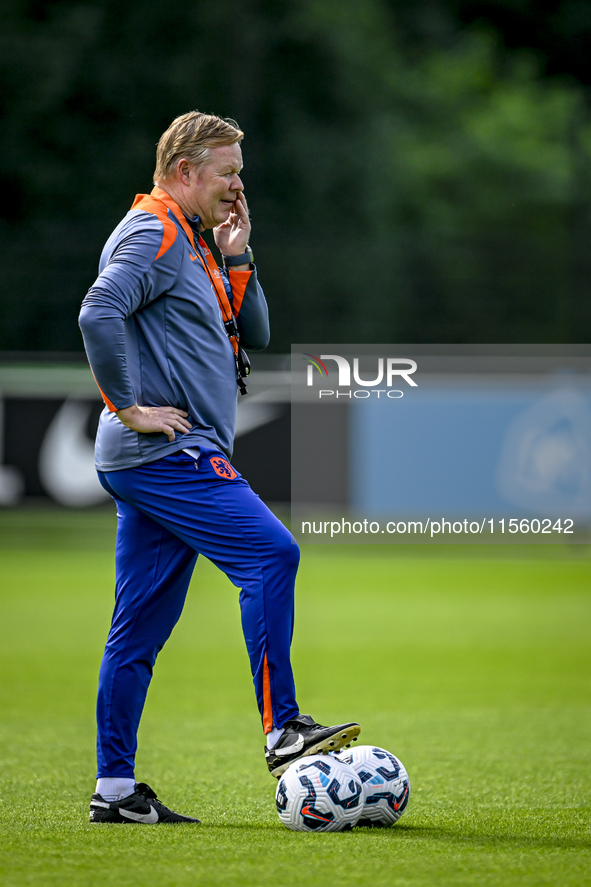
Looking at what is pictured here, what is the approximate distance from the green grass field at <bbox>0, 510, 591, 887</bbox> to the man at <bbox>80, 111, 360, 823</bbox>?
0.98 feet

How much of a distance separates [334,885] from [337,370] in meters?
11.4

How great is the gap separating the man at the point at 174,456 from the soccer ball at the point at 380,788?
204mm

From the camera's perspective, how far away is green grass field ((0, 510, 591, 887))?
2809 millimetres

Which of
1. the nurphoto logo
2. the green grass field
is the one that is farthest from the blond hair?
the nurphoto logo

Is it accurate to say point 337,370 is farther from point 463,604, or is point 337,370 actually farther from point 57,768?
point 57,768

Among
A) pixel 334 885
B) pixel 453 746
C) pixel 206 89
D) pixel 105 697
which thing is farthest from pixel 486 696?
pixel 206 89

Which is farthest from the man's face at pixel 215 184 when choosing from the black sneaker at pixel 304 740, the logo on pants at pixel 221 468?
the black sneaker at pixel 304 740

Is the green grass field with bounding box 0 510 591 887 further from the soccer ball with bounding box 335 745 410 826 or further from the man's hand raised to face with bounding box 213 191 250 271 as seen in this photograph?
the man's hand raised to face with bounding box 213 191 250 271

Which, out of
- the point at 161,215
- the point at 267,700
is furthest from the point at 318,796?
the point at 161,215

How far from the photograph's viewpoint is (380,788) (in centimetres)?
321

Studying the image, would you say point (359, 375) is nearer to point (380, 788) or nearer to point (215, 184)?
point (215, 184)

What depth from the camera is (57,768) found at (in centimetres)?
413

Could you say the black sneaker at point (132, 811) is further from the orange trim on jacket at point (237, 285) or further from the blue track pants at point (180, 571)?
the orange trim on jacket at point (237, 285)

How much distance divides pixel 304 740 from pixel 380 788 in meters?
0.28
